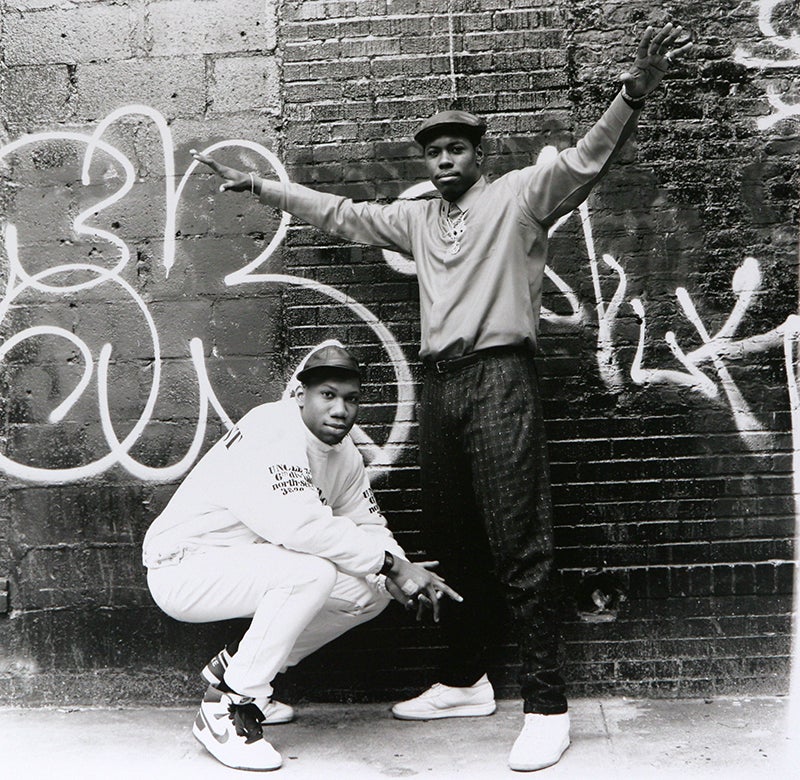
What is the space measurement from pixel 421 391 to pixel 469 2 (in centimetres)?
170

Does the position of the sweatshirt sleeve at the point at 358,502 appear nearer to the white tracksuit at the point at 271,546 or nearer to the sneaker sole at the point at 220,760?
the white tracksuit at the point at 271,546

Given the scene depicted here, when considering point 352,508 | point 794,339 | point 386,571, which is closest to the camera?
point 386,571

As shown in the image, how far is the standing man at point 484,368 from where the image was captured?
139 inches

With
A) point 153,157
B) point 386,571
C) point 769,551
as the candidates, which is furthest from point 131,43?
point 769,551

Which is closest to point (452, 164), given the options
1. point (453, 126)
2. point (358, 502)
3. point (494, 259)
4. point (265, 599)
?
point (453, 126)

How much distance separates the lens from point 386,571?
3.53 meters

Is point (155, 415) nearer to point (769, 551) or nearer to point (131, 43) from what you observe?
point (131, 43)

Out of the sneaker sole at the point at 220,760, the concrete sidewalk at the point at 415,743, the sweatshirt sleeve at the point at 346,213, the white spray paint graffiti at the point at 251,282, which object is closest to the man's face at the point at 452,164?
the sweatshirt sleeve at the point at 346,213

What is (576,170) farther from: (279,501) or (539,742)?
(539,742)

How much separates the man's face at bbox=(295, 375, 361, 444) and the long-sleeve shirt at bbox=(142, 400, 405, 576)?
0.08m

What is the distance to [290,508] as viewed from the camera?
3475mm

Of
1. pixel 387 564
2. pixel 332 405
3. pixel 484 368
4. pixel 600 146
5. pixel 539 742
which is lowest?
pixel 539 742

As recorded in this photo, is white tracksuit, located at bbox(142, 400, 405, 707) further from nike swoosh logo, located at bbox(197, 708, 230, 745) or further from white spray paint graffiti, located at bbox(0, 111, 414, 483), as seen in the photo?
white spray paint graffiti, located at bbox(0, 111, 414, 483)

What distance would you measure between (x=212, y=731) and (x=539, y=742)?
1.20 metres
